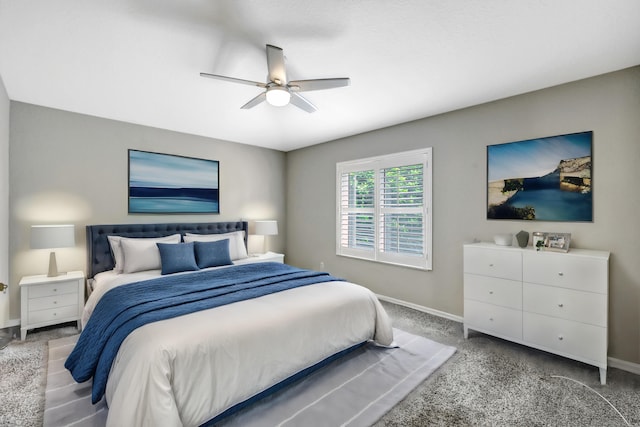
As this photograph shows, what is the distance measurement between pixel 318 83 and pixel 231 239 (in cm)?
270

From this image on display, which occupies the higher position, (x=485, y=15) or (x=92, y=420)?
(x=485, y=15)

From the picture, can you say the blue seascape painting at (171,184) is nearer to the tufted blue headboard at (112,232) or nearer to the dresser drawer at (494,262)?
the tufted blue headboard at (112,232)

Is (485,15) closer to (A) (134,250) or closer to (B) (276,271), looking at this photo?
(B) (276,271)

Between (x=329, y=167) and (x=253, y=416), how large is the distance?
3.74 meters

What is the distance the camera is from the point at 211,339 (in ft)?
5.82

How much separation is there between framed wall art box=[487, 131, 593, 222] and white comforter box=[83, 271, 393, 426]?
199 centimetres

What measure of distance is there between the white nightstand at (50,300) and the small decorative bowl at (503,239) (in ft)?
14.5

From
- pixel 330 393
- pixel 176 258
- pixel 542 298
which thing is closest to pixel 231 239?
pixel 176 258

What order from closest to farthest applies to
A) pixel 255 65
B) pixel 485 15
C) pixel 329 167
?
pixel 485 15, pixel 255 65, pixel 329 167

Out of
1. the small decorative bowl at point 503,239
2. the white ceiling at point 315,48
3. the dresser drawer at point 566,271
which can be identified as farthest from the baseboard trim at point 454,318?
the white ceiling at point 315,48

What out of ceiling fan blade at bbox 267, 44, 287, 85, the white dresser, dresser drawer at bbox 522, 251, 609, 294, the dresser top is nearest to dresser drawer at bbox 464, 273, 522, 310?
the white dresser

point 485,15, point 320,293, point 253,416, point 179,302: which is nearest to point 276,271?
point 320,293

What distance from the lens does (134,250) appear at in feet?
11.1

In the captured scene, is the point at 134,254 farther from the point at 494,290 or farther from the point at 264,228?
the point at 494,290
